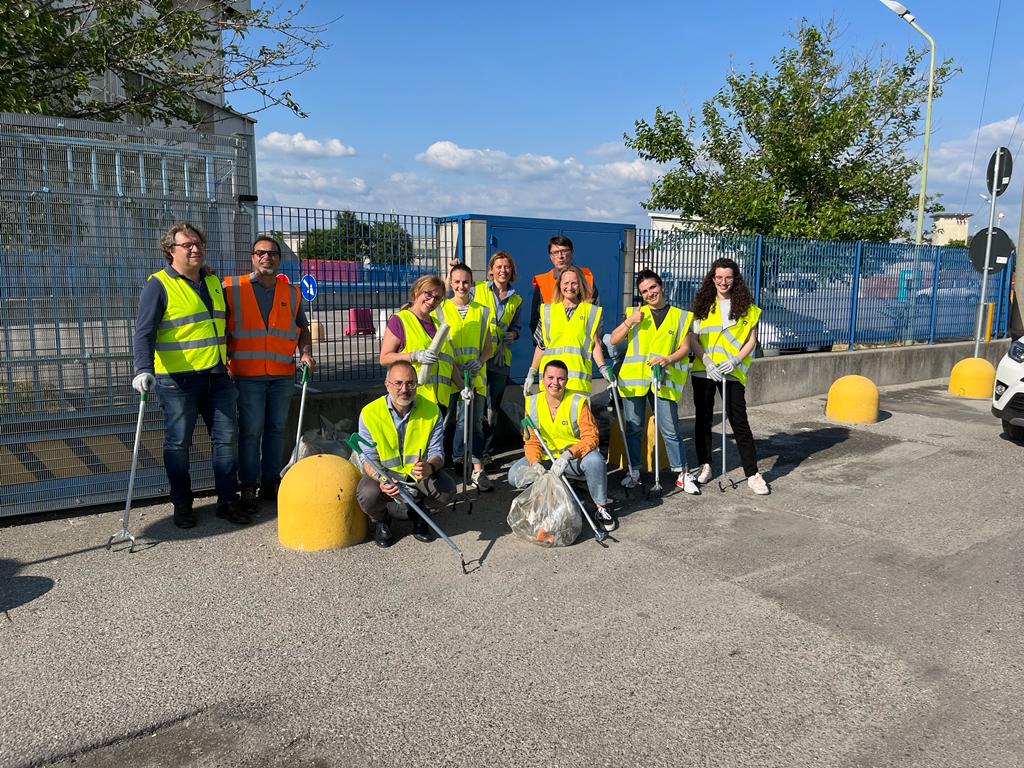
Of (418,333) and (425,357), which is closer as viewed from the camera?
(425,357)

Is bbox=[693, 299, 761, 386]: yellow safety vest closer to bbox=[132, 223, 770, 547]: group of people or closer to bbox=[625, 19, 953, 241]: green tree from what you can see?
bbox=[132, 223, 770, 547]: group of people

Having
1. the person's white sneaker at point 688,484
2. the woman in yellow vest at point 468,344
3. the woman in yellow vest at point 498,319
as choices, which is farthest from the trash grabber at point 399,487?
the person's white sneaker at point 688,484

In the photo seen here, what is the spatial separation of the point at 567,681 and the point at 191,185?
4.44 metres

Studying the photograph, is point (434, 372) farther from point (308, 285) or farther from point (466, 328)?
point (308, 285)

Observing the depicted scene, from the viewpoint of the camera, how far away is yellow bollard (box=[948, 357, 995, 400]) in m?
11.6

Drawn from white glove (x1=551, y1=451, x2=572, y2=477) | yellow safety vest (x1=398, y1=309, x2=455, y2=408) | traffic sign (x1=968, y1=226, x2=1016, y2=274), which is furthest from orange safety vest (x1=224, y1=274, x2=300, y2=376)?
traffic sign (x1=968, y1=226, x2=1016, y2=274)

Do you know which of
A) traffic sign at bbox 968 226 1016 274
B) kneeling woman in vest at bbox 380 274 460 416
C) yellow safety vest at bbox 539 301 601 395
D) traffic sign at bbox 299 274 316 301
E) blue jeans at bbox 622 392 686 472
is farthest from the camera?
traffic sign at bbox 968 226 1016 274

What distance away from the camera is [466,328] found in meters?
6.02

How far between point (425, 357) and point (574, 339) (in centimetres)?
118

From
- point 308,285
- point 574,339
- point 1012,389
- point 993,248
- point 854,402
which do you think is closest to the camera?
point 574,339

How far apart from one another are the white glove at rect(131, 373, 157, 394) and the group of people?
0.01 metres

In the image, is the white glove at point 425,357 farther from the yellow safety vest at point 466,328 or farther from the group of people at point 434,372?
the yellow safety vest at point 466,328

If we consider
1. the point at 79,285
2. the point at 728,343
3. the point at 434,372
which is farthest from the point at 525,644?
the point at 79,285

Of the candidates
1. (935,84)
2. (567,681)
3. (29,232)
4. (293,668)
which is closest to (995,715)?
(567,681)
